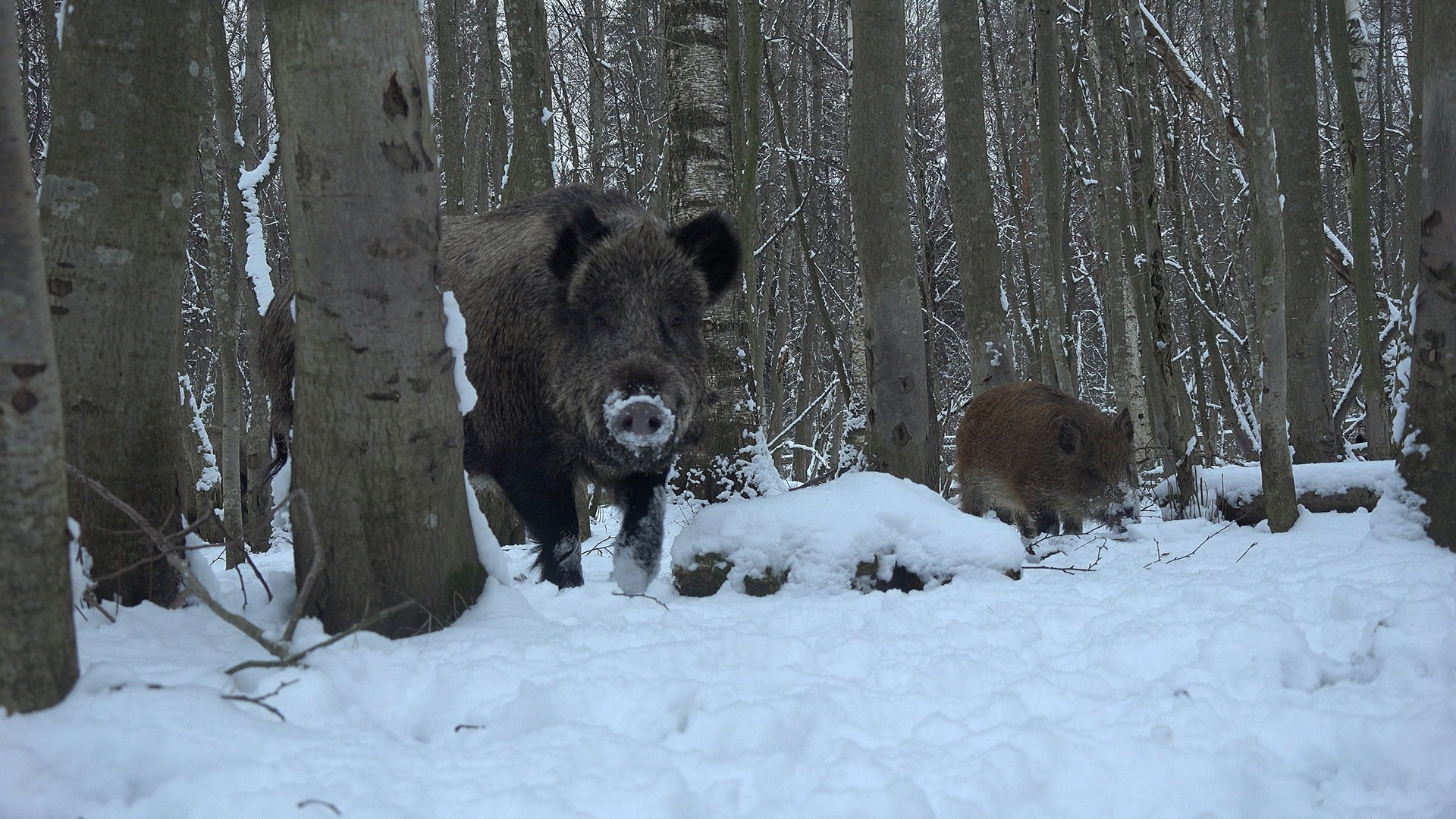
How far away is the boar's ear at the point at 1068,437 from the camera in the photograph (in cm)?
742

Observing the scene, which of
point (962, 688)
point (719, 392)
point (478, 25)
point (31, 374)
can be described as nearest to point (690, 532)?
point (719, 392)

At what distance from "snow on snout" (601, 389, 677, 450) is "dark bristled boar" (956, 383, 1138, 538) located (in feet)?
13.8

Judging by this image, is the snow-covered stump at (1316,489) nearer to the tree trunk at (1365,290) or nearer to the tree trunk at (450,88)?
the tree trunk at (1365,290)

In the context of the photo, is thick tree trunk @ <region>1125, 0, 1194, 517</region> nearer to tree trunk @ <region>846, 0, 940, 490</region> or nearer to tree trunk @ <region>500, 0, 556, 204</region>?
tree trunk @ <region>846, 0, 940, 490</region>

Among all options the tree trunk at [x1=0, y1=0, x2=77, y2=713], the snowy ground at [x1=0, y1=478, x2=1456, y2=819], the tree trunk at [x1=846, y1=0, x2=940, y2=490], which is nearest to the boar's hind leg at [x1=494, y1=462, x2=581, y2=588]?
the snowy ground at [x1=0, y1=478, x2=1456, y2=819]

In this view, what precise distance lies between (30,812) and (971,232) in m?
7.69

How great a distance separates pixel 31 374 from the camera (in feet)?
6.34

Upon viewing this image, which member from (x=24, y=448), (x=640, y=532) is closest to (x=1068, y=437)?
(x=640, y=532)

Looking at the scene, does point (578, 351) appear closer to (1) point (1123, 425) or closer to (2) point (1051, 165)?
(1) point (1123, 425)

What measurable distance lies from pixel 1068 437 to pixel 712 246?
3797mm

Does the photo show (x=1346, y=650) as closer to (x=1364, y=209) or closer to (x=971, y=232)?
(x=971, y=232)

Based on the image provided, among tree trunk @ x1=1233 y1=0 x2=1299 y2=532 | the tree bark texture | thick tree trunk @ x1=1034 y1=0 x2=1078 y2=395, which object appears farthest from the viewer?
thick tree trunk @ x1=1034 y1=0 x2=1078 y2=395

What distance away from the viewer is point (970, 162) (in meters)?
8.31

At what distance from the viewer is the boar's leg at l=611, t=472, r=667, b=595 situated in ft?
16.0
